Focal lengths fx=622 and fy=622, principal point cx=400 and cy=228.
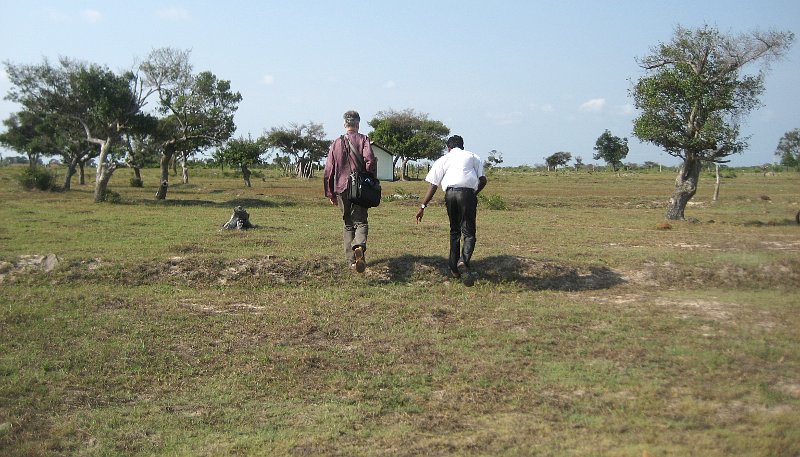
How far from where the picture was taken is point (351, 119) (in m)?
7.96

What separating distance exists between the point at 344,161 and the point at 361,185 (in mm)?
454

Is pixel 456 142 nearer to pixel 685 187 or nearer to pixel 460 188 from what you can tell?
pixel 460 188

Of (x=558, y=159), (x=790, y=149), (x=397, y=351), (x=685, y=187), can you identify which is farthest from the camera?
(x=558, y=159)

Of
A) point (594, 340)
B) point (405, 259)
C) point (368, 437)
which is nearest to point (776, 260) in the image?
point (594, 340)

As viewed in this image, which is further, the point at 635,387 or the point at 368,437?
the point at 635,387

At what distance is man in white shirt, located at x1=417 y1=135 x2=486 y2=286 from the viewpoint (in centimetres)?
771

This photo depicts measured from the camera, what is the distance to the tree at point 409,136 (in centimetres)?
6619

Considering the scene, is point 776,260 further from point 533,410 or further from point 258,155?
point 258,155

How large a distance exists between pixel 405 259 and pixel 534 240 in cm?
408

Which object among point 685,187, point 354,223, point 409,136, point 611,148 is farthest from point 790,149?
point 354,223

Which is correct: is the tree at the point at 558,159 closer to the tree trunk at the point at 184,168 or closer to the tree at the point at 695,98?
the tree trunk at the point at 184,168

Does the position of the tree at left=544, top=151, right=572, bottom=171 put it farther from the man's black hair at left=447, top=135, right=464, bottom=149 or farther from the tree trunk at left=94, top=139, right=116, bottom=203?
the man's black hair at left=447, top=135, right=464, bottom=149

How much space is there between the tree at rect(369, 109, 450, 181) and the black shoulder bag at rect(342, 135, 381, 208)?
55758 millimetres

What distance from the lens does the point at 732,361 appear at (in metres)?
5.05
